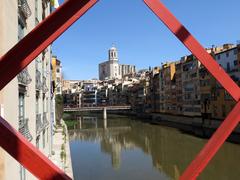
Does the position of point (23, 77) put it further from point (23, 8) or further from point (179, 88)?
point (179, 88)

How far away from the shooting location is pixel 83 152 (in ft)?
119

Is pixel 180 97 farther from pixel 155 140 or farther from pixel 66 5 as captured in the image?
pixel 66 5

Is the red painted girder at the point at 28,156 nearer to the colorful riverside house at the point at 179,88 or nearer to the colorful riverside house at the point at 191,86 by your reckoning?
the colorful riverside house at the point at 191,86

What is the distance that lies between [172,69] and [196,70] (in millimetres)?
14152

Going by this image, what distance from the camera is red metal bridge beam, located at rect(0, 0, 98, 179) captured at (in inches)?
79.7

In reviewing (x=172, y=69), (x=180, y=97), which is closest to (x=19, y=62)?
(x=180, y=97)

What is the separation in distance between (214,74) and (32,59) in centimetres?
124

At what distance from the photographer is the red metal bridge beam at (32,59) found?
2.03m

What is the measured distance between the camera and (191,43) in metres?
2.49

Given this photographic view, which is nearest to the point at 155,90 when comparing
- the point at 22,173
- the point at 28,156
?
the point at 22,173

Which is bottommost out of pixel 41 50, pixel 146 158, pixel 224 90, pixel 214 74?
pixel 146 158

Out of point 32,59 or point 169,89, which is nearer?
point 32,59

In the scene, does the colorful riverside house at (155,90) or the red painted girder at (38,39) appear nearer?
the red painted girder at (38,39)

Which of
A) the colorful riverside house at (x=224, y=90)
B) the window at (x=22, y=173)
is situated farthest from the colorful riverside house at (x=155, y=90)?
the window at (x=22, y=173)
